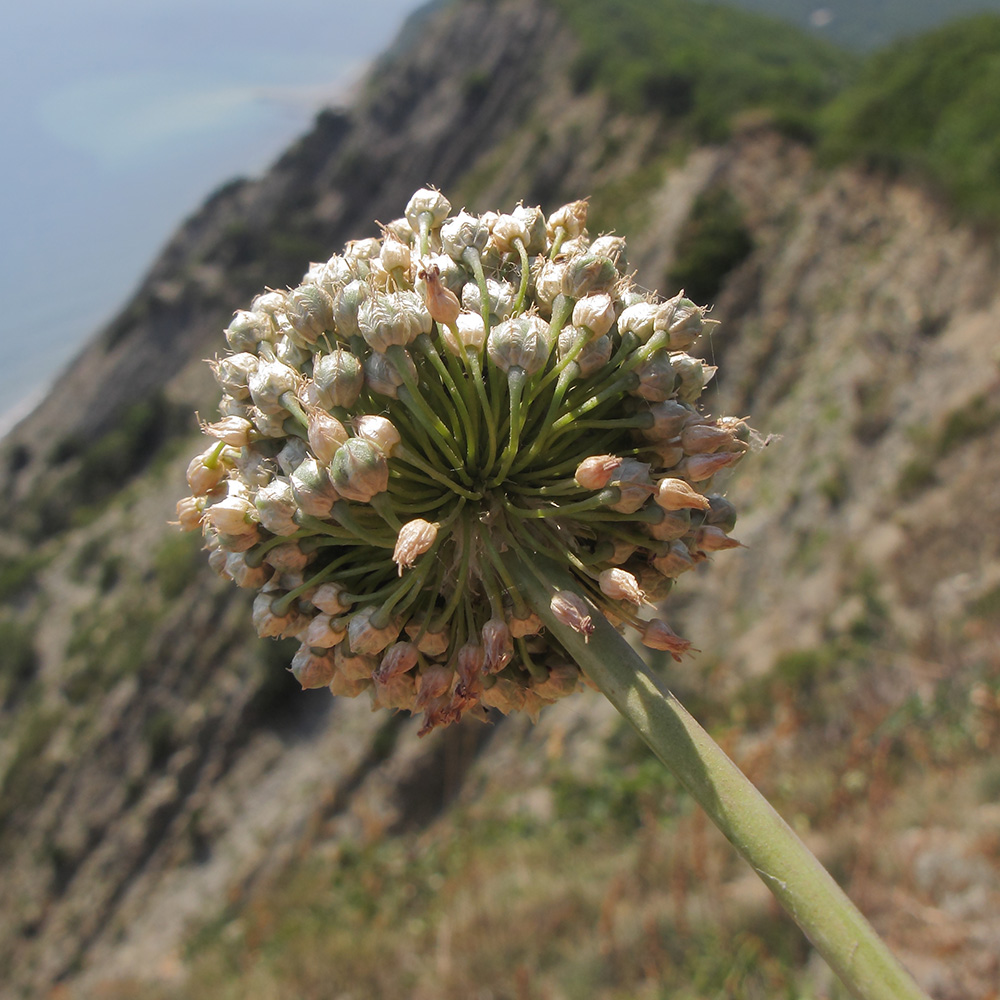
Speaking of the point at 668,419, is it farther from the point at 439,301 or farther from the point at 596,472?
the point at 439,301

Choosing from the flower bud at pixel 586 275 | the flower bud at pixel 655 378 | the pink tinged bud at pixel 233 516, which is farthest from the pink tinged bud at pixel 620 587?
the pink tinged bud at pixel 233 516

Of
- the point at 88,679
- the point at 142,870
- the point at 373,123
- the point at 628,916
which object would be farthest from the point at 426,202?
the point at 373,123

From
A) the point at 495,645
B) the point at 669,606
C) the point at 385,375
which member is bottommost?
the point at 669,606

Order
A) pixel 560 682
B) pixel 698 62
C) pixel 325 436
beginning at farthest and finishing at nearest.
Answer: pixel 698 62
pixel 560 682
pixel 325 436

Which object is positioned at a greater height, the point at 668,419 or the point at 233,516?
the point at 668,419

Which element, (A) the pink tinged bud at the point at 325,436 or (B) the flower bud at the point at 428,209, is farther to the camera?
(B) the flower bud at the point at 428,209

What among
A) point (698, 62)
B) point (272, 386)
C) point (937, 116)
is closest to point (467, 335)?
point (272, 386)

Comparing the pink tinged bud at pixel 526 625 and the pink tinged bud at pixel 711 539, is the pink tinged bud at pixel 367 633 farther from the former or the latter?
the pink tinged bud at pixel 711 539

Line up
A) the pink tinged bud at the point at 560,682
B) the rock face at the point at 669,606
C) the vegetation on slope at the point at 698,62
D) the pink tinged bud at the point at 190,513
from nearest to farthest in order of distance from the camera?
the pink tinged bud at the point at 560,682, the pink tinged bud at the point at 190,513, the rock face at the point at 669,606, the vegetation on slope at the point at 698,62
